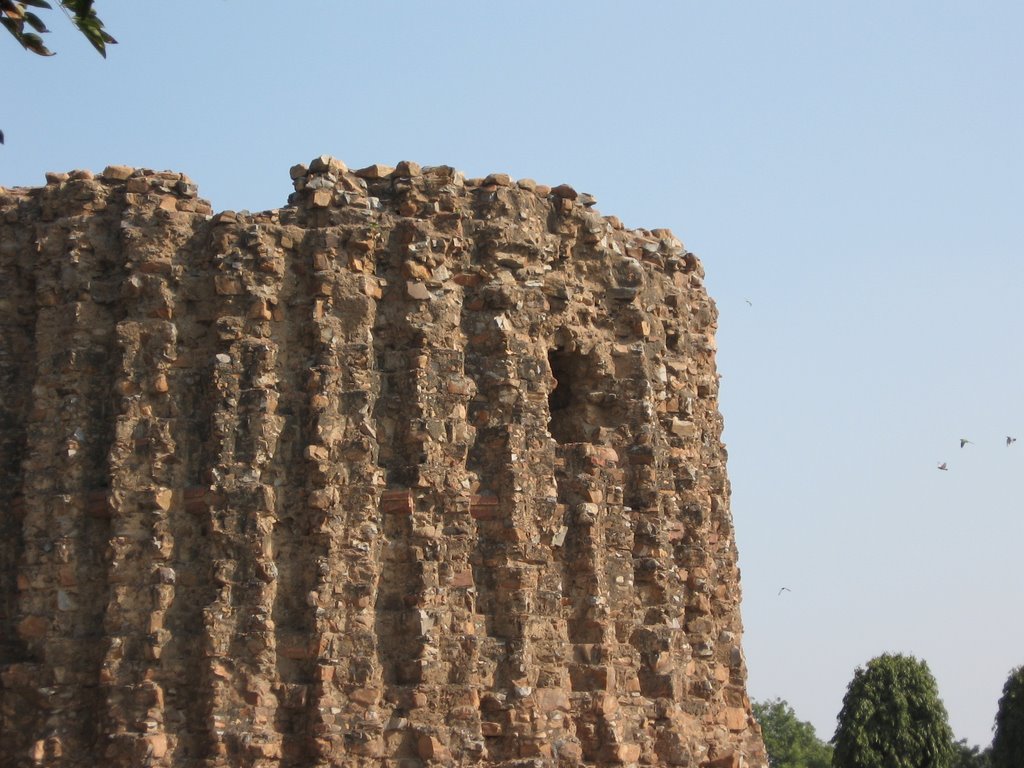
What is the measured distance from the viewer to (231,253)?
1378 centimetres

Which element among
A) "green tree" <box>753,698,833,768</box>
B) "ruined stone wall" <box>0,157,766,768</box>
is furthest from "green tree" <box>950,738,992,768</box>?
"ruined stone wall" <box>0,157,766,768</box>

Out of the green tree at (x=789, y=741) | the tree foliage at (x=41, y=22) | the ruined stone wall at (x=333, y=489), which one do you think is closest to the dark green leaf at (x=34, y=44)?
the tree foliage at (x=41, y=22)

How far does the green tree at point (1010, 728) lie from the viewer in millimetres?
33844

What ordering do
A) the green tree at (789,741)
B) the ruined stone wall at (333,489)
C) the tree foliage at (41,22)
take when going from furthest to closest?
the green tree at (789,741) → the ruined stone wall at (333,489) → the tree foliage at (41,22)

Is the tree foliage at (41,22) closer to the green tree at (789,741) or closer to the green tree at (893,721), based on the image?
the green tree at (893,721)

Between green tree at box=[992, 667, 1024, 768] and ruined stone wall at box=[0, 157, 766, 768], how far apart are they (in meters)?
20.9

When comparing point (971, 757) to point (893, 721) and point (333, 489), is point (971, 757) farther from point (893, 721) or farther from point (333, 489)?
point (333, 489)

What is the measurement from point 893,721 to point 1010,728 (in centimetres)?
324

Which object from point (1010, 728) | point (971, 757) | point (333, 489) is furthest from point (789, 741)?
point (333, 489)

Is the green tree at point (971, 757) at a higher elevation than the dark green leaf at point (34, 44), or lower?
higher

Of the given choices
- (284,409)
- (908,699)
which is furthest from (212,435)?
(908,699)

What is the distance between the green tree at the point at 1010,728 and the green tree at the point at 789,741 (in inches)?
826

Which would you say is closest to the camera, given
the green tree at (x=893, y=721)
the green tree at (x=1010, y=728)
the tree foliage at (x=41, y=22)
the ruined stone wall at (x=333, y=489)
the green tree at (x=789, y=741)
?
the tree foliage at (x=41, y=22)

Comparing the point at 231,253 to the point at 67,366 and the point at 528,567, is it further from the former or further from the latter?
the point at 528,567
